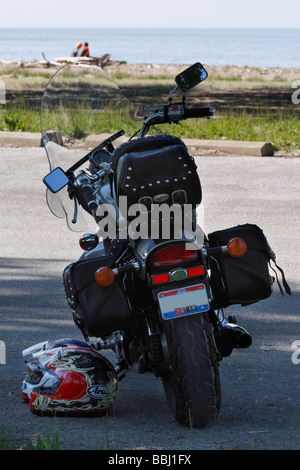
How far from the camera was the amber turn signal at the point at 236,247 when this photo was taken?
422cm

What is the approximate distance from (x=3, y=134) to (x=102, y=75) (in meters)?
10.0

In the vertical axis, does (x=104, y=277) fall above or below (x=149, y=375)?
above

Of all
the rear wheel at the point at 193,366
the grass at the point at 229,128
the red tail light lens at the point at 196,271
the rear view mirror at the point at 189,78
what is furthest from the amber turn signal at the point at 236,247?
the grass at the point at 229,128

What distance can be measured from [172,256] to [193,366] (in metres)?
0.50

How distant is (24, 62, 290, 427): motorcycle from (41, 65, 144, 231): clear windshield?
15.2 inches

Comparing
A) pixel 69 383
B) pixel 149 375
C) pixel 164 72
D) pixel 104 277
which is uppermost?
pixel 104 277

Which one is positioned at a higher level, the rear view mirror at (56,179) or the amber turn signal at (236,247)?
the rear view mirror at (56,179)

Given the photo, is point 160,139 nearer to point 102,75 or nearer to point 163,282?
point 163,282

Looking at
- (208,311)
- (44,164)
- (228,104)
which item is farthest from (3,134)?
(208,311)

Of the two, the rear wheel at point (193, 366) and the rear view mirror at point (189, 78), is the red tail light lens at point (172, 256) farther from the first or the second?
the rear view mirror at point (189, 78)

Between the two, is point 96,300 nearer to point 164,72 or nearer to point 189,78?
point 189,78

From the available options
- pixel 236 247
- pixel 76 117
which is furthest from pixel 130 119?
pixel 236 247

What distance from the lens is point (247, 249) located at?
14.3 feet

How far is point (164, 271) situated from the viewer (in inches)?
159
